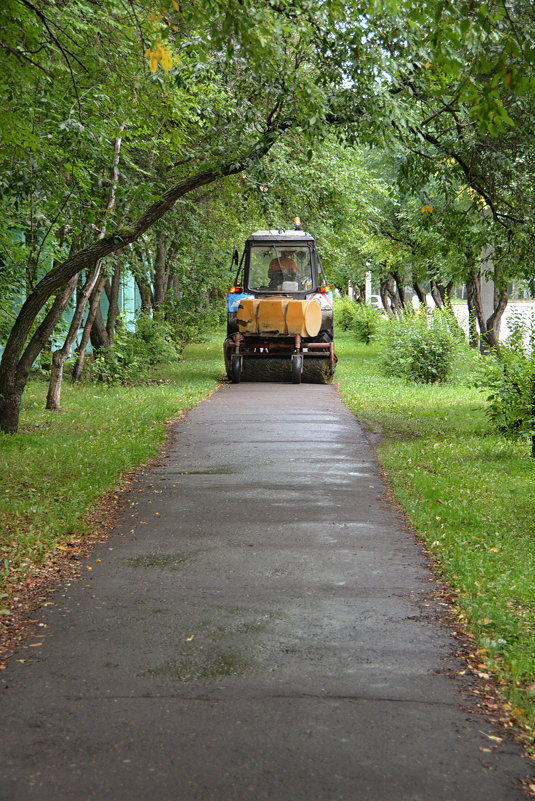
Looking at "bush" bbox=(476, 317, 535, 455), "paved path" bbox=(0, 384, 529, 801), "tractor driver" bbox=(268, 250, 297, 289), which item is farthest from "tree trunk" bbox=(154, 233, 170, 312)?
"paved path" bbox=(0, 384, 529, 801)

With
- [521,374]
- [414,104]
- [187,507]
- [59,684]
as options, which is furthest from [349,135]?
[59,684]

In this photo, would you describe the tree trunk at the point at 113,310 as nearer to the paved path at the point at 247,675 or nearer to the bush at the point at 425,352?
the bush at the point at 425,352

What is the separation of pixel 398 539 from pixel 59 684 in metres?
3.59

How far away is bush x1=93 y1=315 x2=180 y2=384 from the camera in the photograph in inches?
790

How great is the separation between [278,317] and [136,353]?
4721 mm

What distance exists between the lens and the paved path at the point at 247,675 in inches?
140

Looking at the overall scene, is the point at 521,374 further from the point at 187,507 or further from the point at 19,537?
the point at 19,537

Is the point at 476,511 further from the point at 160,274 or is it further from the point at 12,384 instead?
the point at 160,274

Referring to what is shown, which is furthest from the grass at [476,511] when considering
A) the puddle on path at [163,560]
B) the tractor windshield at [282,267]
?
the tractor windshield at [282,267]

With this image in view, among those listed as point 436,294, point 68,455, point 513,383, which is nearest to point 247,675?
point 68,455

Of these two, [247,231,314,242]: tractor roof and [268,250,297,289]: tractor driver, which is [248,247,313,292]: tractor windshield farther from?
[247,231,314,242]: tractor roof

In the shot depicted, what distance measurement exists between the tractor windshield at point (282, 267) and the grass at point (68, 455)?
368 centimetres

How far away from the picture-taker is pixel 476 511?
314 inches

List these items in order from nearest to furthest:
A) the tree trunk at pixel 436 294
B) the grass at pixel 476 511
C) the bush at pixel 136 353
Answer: the grass at pixel 476 511 → the bush at pixel 136 353 → the tree trunk at pixel 436 294
